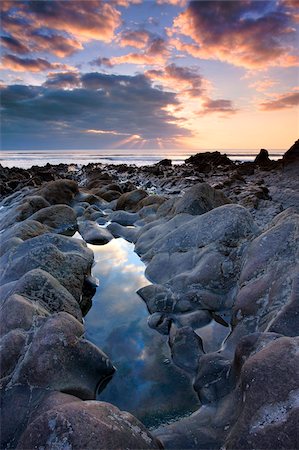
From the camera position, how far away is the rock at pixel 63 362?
3186 mm

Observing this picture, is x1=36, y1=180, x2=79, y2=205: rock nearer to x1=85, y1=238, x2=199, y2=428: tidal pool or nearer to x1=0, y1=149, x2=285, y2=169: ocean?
x1=85, y1=238, x2=199, y2=428: tidal pool

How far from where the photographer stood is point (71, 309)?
4.81m

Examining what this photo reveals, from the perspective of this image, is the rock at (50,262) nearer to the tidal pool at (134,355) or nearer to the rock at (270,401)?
the tidal pool at (134,355)

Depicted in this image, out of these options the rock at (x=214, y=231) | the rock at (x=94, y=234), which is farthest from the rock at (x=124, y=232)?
the rock at (x=214, y=231)

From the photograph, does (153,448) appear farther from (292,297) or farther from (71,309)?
(71,309)

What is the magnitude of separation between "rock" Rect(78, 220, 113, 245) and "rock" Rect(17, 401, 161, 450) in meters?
6.74

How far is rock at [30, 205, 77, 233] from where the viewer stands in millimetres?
10133

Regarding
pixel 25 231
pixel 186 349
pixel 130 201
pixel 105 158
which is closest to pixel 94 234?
pixel 25 231

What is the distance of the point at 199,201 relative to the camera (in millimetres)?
8141

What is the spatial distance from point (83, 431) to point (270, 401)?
136 centimetres

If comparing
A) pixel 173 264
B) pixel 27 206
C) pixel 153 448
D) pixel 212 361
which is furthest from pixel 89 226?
pixel 153 448

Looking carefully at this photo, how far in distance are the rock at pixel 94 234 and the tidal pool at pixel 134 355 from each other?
2.30 metres

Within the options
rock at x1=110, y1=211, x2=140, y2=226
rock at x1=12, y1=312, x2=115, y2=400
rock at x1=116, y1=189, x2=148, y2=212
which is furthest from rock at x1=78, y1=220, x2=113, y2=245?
rock at x1=12, y1=312, x2=115, y2=400

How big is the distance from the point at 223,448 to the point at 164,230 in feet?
18.5
